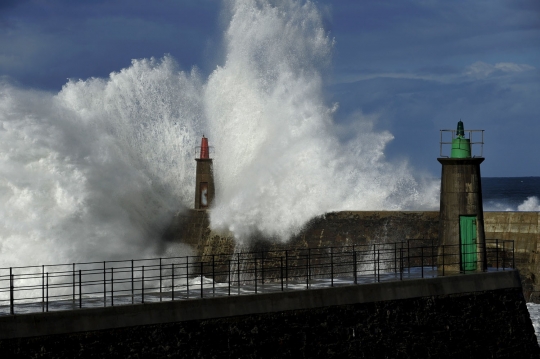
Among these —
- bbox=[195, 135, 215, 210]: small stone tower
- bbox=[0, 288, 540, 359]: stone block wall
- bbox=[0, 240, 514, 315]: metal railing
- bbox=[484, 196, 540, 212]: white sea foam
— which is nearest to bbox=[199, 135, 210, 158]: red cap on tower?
bbox=[195, 135, 215, 210]: small stone tower

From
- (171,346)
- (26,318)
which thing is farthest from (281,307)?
(26,318)

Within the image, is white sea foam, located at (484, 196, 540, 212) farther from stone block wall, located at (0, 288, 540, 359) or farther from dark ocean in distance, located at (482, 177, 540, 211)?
stone block wall, located at (0, 288, 540, 359)

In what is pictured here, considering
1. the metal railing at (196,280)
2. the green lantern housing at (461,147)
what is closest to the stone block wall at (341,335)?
the metal railing at (196,280)

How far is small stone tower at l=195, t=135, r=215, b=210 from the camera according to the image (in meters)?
23.5

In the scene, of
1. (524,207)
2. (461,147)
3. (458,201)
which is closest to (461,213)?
(458,201)

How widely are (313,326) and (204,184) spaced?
12.5 meters

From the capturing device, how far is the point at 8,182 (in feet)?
60.5

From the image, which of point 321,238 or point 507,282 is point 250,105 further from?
point 507,282

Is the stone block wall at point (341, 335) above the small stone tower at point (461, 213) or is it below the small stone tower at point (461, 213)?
below

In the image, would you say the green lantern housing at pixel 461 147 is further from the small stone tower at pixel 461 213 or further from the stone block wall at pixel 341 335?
the stone block wall at pixel 341 335

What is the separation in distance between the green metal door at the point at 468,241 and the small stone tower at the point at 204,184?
10.5 metres

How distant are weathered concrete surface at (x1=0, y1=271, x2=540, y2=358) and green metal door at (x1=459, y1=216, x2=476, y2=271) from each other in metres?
0.50

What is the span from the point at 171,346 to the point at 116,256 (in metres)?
8.82

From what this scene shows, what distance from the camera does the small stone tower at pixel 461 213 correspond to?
1371 centimetres
